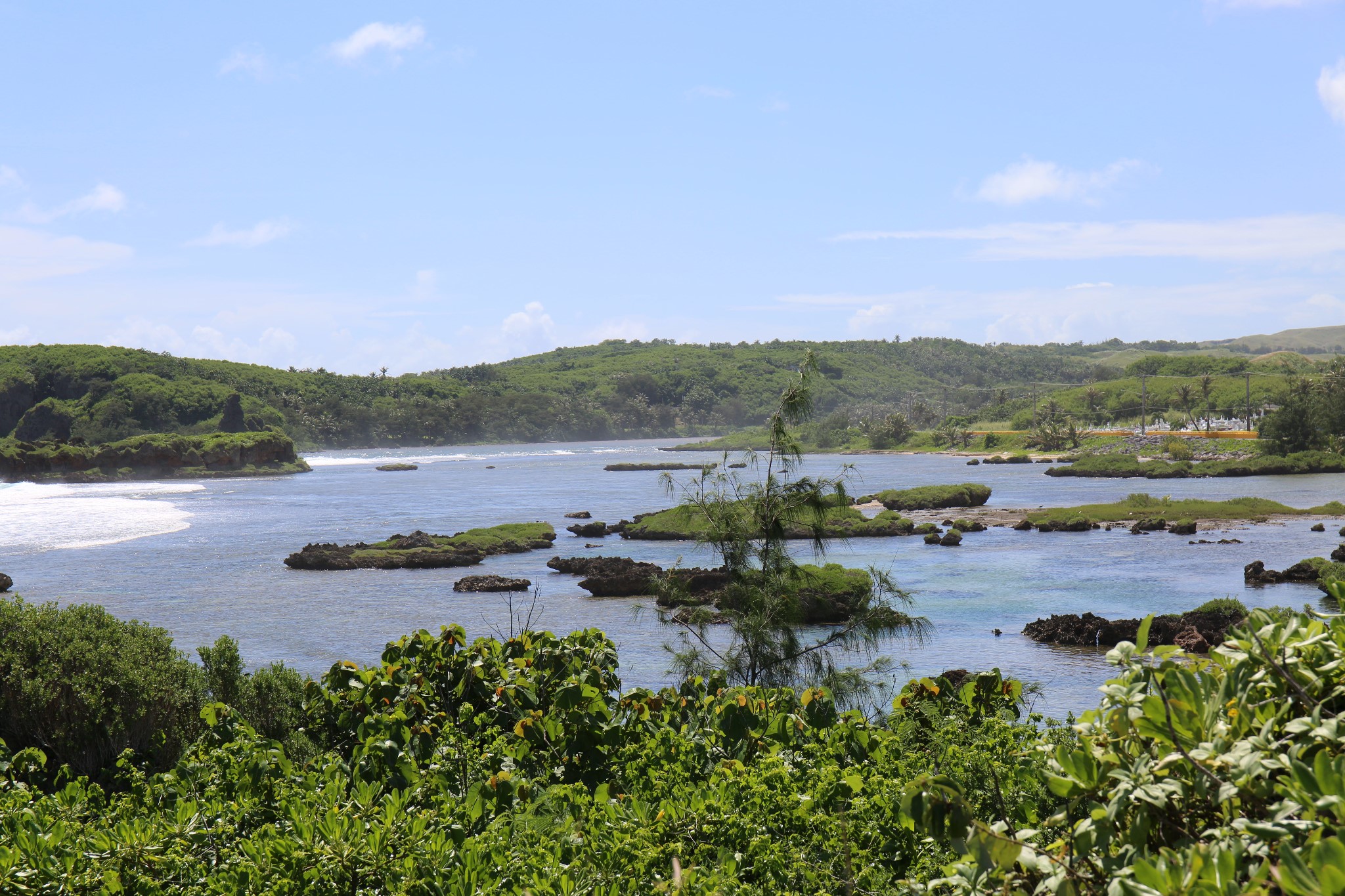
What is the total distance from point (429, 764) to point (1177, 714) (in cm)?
415

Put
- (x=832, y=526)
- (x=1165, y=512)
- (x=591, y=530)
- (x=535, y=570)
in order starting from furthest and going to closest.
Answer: (x=1165, y=512) → (x=591, y=530) → (x=832, y=526) → (x=535, y=570)

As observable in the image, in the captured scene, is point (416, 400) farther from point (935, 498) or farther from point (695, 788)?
point (695, 788)

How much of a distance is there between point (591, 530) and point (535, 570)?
372 inches

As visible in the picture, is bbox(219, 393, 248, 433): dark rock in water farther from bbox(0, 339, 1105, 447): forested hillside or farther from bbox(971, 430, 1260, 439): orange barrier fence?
bbox(971, 430, 1260, 439): orange barrier fence

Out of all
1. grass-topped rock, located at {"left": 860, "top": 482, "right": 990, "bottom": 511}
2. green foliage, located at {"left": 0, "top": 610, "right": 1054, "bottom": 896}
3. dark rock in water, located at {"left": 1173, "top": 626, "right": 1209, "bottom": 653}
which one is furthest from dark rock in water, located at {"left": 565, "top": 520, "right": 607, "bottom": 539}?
green foliage, located at {"left": 0, "top": 610, "right": 1054, "bottom": 896}

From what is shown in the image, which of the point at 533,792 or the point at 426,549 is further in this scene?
the point at 426,549

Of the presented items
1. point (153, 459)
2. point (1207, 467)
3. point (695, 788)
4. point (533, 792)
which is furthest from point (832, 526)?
point (153, 459)

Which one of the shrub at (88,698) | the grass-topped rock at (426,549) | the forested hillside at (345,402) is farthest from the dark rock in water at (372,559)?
the forested hillside at (345,402)

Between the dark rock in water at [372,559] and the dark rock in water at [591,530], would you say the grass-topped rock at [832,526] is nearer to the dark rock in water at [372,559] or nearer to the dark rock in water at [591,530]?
the dark rock in water at [591,530]

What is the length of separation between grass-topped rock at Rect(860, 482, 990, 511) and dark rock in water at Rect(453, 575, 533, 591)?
84.0ft

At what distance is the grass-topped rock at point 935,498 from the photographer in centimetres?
5060

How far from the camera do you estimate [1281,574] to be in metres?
27.2

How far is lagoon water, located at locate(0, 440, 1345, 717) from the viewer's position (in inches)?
838

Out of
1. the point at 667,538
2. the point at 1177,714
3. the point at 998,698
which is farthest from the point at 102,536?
the point at 1177,714
